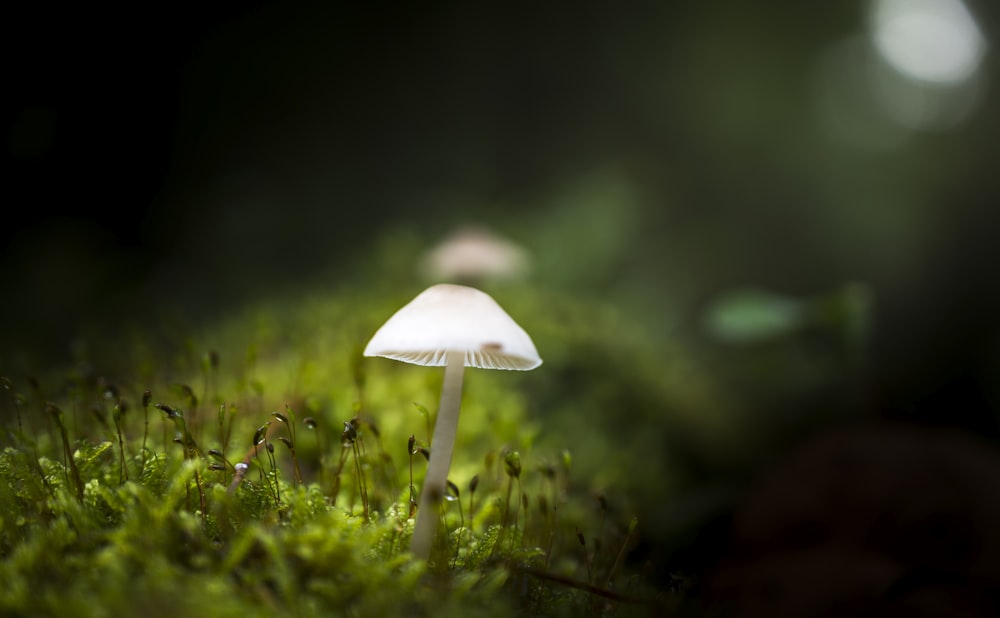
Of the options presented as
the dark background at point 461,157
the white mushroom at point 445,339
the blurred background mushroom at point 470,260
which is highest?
the dark background at point 461,157

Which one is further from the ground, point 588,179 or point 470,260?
point 588,179

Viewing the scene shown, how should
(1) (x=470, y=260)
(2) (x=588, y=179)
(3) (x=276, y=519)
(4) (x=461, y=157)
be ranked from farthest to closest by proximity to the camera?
(4) (x=461, y=157)
(2) (x=588, y=179)
(1) (x=470, y=260)
(3) (x=276, y=519)

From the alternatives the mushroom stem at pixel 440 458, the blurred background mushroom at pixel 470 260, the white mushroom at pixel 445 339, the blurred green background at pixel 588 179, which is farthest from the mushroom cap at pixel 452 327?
the blurred background mushroom at pixel 470 260

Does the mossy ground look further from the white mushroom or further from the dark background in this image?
the dark background

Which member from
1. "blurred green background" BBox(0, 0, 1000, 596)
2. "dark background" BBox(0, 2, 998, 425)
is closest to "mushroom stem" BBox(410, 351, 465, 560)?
"blurred green background" BBox(0, 0, 1000, 596)

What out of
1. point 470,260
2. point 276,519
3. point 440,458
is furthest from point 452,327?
point 470,260

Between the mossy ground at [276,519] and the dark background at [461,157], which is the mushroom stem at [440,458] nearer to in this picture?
the mossy ground at [276,519]

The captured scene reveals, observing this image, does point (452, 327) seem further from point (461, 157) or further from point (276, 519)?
point (461, 157)
